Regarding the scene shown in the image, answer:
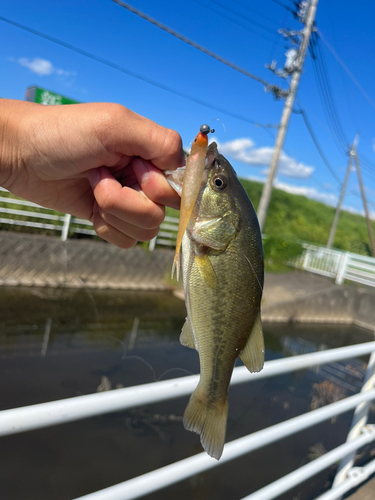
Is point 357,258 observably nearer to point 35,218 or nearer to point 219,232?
point 35,218

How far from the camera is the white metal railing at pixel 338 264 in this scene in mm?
12266

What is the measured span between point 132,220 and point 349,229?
113 feet

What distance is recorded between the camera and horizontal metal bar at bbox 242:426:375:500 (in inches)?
73.9

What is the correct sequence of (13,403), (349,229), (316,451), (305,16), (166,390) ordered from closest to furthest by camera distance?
1. (166,390)
2. (13,403)
3. (316,451)
4. (305,16)
5. (349,229)

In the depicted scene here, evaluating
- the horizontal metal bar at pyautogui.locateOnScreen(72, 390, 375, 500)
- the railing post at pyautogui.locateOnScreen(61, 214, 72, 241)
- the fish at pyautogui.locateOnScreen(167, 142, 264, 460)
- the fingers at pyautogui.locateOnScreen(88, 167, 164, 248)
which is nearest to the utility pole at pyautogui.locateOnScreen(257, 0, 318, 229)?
the railing post at pyautogui.locateOnScreen(61, 214, 72, 241)

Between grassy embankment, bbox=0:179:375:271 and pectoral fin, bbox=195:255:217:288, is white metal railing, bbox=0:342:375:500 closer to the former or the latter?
pectoral fin, bbox=195:255:217:288

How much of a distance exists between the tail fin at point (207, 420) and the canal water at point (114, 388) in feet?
7.34

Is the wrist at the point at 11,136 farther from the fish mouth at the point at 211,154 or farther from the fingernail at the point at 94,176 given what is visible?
the fish mouth at the point at 211,154

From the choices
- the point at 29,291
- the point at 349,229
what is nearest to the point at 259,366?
the point at 29,291

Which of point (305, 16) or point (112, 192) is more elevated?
point (305, 16)

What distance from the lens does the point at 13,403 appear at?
3.73 metres

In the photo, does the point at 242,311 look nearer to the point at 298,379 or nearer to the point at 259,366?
the point at 259,366

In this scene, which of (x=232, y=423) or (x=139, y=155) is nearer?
(x=139, y=155)

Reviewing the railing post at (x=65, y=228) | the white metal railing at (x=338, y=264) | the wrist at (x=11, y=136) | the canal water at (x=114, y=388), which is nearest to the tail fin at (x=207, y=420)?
the wrist at (x=11, y=136)
